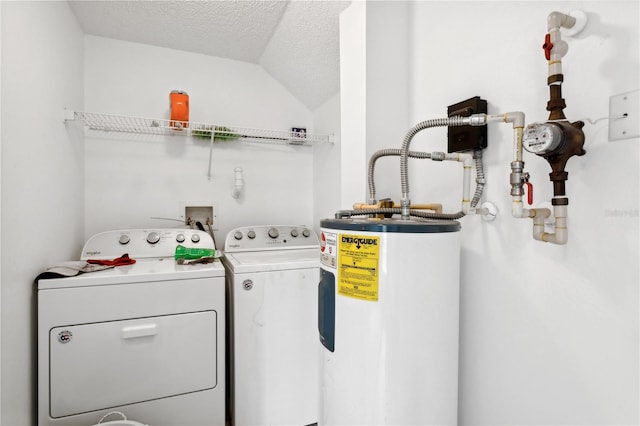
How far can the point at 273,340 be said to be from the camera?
1494 millimetres

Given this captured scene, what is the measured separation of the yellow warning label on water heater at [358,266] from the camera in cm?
86

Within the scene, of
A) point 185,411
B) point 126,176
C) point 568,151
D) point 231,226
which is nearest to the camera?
point 568,151

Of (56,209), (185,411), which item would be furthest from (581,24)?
(56,209)

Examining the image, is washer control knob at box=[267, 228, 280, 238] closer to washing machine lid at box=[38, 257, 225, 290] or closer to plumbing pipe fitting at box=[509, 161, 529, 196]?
washing machine lid at box=[38, 257, 225, 290]

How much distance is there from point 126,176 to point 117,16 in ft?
3.14

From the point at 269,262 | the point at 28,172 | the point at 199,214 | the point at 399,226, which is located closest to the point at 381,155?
the point at 399,226

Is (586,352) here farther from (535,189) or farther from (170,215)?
(170,215)

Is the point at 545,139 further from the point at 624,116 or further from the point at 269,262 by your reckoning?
the point at 269,262

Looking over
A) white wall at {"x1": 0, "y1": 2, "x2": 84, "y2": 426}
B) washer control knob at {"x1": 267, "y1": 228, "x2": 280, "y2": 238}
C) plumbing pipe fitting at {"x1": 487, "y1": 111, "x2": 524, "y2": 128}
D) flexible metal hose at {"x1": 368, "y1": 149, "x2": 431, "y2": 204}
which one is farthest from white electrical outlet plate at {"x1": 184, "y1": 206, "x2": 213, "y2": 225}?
plumbing pipe fitting at {"x1": 487, "y1": 111, "x2": 524, "y2": 128}

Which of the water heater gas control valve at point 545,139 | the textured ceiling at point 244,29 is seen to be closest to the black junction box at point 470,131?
the water heater gas control valve at point 545,139

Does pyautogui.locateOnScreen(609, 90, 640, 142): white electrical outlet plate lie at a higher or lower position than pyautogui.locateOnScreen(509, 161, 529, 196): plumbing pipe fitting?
higher

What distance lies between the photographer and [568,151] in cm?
73

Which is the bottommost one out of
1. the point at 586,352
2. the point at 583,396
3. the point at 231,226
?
the point at 583,396

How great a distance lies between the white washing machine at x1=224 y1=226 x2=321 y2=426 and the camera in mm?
1448
